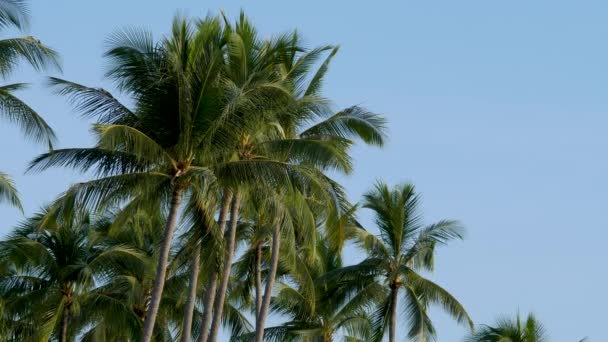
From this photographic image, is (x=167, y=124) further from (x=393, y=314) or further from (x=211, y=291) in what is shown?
(x=393, y=314)

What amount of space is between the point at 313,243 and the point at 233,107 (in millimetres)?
4228

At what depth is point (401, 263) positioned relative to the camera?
109ft

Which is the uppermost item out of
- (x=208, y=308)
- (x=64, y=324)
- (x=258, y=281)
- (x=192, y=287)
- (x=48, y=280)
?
(x=258, y=281)

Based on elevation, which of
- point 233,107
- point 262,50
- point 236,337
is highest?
point 262,50

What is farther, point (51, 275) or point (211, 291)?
point (51, 275)

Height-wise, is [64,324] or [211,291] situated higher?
[211,291]

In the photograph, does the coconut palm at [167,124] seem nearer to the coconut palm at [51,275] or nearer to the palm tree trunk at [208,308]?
the palm tree trunk at [208,308]

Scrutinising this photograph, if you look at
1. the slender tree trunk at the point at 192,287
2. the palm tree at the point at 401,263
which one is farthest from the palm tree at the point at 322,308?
the slender tree trunk at the point at 192,287

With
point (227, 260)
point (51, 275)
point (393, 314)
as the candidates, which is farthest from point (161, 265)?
point (393, 314)

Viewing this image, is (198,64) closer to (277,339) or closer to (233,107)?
(233,107)

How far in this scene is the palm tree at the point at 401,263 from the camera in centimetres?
3278

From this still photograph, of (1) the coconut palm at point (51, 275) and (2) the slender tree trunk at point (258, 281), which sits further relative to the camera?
(2) the slender tree trunk at point (258, 281)

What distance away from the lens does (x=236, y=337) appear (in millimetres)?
36344

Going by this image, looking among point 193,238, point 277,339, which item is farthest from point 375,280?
point 193,238
